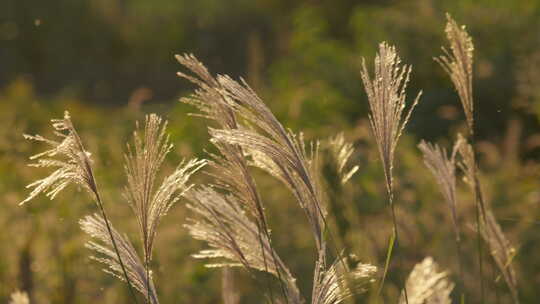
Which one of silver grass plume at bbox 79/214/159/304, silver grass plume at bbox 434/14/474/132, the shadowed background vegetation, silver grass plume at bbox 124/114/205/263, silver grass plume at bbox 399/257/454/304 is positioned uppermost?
the shadowed background vegetation

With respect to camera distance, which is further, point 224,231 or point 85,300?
point 85,300

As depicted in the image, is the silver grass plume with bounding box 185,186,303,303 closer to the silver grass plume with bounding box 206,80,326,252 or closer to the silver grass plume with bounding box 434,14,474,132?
the silver grass plume with bounding box 206,80,326,252

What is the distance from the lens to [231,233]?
1.38 m


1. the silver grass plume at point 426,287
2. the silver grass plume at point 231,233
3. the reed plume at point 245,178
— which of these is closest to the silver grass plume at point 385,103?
the reed plume at point 245,178

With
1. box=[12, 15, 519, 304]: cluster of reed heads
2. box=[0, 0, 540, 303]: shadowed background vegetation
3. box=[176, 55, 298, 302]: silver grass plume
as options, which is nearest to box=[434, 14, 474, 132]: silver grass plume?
box=[12, 15, 519, 304]: cluster of reed heads

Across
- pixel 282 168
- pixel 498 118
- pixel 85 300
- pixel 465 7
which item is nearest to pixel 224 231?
pixel 282 168

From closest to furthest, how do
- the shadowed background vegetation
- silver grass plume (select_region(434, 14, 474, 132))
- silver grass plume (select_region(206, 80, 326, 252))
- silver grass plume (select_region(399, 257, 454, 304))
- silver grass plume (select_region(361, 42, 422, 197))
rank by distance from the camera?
silver grass plume (select_region(206, 80, 326, 252))
silver grass plume (select_region(361, 42, 422, 197))
silver grass plume (select_region(434, 14, 474, 132))
silver grass plume (select_region(399, 257, 454, 304))
the shadowed background vegetation

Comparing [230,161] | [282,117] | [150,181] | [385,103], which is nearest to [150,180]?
[150,181]

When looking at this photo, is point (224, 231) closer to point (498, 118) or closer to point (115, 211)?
point (115, 211)

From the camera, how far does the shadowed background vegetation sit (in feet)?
13.0

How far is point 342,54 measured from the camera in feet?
27.6

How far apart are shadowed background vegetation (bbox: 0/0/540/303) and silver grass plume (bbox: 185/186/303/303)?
407mm

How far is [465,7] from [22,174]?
4529 millimetres

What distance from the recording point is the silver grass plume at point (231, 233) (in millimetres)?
1307
